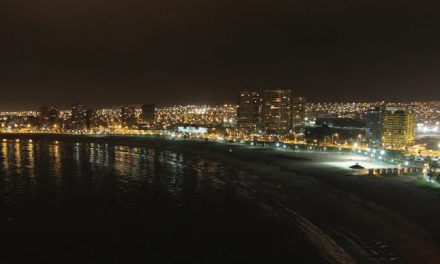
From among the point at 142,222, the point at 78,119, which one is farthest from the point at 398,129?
the point at 78,119

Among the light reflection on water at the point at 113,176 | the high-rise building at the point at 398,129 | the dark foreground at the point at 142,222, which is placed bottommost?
the dark foreground at the point at 142,222

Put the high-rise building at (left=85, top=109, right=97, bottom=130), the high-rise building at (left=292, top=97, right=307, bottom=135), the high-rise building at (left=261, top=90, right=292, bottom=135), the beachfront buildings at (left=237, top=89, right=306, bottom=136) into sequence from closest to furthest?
the high-rise building at (left=261, top=90, right=292, bottom=135) < the beachfront buildings at (left=237, top=89, right=306, bottom=136) < the high-rise building at (left=292, top=97, right=307, bottom=135) < the high-rise building at (left=85, top=109, right=97, bottom=130)

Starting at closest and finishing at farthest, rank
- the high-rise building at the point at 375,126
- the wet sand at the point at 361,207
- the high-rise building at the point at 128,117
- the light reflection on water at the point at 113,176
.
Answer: the wet sand at the point at 361,207 → the light reflection on water at the point at 113,176 → the high-rise building at the point at 375,126 → the high-rise building at the point at 128,117

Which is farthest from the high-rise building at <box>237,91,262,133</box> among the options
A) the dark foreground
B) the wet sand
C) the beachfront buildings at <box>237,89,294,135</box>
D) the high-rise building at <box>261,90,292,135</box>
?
the dark foreground

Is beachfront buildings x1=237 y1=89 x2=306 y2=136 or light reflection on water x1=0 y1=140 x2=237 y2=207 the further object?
beachfront buildings x1=237 y1=89 x2=306 y2=136

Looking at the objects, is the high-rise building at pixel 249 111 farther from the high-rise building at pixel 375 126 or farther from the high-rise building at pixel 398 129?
the high-rise building at pixel 398 129

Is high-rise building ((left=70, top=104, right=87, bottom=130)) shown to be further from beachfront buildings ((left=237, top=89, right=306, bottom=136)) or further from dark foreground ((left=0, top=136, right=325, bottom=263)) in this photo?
dark foreground ((left=0, top=136, right=325, bottom=263))

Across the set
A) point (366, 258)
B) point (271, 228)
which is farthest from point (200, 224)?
point (366, 258)

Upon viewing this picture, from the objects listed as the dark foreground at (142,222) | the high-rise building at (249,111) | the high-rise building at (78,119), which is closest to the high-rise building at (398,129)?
the high-rise building at (249,111)
